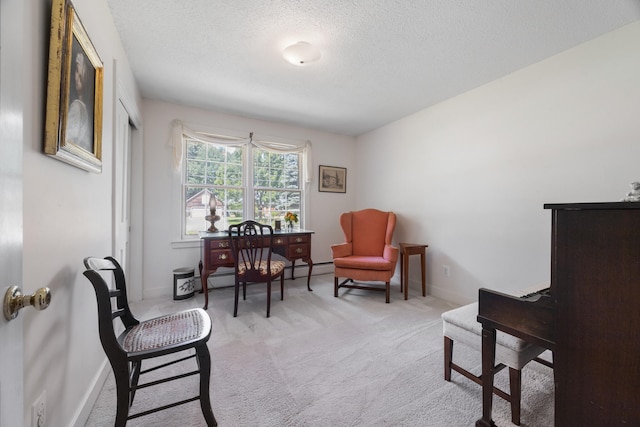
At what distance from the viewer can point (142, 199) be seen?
9.77 ft

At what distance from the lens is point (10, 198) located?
0.50m

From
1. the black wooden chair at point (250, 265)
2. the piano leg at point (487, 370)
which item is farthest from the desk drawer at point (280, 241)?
the piano leg at point (487, 370)

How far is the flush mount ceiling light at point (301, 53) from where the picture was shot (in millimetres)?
1946

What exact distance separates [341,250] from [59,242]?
2680 mm

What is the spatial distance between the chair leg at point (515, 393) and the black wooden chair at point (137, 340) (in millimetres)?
1481

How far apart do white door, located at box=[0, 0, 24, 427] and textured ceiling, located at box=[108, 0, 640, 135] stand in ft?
4.85

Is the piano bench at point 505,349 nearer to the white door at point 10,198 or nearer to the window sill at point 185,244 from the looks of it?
the white door at point 10,198

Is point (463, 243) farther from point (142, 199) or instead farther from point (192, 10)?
point (142, 199)

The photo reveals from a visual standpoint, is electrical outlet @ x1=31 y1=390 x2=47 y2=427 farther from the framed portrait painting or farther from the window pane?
the framed portrait painting

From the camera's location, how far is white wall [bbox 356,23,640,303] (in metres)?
1.86

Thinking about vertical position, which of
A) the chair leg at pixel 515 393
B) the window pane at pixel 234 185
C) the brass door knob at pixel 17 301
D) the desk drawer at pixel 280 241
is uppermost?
the window pane at pixel 234 185

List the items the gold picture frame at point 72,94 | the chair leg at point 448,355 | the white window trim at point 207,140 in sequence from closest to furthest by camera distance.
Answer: the gold picture frame at point 72,94, the chair leg at point 448,355, the white window trim at point 207,140

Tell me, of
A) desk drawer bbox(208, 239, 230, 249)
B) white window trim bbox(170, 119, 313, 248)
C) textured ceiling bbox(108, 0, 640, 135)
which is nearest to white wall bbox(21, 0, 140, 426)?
textured ceiling bbox(108, 0, 640, 135)

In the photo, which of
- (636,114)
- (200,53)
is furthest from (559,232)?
(200,53)
